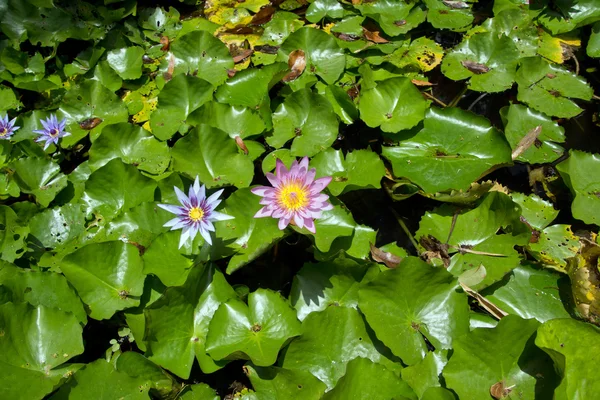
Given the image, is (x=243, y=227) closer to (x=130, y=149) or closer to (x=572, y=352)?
(x=130, y=149)

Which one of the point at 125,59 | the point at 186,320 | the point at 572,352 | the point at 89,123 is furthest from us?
the point at 125,59

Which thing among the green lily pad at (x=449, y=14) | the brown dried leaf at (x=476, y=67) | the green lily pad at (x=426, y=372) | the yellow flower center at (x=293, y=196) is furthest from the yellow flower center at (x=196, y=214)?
the green lily pad at (x=449, y=14)

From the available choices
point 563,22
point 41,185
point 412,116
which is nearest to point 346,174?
point 412,116

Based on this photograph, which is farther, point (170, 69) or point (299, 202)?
point (170, 69)

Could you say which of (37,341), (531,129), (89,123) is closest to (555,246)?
(531,129)

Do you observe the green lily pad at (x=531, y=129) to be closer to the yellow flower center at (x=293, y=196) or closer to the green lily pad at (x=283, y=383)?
the yellow flower center at (x=293, y=196)

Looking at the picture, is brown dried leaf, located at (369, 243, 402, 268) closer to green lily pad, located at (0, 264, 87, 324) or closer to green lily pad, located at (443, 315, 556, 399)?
green lily pad, located at (443, 315, 556, 399)

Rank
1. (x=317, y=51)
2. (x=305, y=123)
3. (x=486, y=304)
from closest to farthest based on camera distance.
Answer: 1. (x=486, y=304)
2. (x=305, y=123)
3. (x=317, y=51)

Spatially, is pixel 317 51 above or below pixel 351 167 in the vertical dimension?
above
